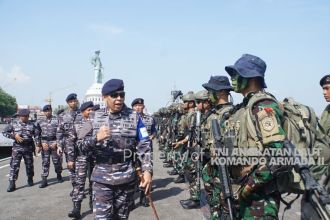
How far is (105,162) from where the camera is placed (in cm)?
364

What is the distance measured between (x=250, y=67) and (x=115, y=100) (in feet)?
5.35

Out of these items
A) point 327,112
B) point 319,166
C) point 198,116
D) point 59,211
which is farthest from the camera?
point 59,211

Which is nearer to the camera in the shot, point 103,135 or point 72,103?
point 103,135

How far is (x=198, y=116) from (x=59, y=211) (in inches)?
129

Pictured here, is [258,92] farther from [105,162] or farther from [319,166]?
[105,162]

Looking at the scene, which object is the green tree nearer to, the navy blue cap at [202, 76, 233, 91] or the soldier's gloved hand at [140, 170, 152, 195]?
the navy blue cap at [202, 76, 233, 91]

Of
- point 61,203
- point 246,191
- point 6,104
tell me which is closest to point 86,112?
point 61,203

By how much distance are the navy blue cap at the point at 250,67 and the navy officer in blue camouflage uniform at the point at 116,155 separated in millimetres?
1417

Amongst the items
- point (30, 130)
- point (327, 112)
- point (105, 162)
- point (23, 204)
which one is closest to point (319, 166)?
point (327, 112)

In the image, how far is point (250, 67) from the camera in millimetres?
2873

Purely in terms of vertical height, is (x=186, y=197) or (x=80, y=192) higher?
(x=80, y=192)

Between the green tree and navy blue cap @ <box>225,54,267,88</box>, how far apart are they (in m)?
78.7

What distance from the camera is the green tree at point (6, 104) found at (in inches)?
2866

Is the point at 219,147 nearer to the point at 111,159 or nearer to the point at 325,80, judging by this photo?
the point at 111,159
